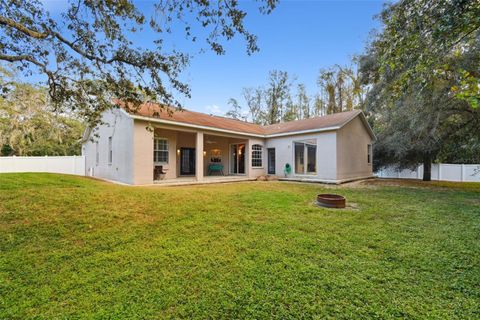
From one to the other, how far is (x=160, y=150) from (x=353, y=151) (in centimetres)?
1079

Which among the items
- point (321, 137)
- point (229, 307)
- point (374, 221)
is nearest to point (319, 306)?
point (229, 307)

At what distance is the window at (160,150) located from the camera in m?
11.7

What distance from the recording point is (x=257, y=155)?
1478 centimetres

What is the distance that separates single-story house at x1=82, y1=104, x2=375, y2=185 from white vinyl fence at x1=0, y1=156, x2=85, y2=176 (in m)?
0.94

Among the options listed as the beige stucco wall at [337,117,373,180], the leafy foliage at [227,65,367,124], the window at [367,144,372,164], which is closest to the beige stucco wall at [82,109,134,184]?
the beige stucco wall at [337,117,373,180]

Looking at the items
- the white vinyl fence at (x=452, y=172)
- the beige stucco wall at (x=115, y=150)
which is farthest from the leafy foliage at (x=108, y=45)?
the white vinyl fence at (x=452, y=172)

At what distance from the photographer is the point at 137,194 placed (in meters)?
6.99

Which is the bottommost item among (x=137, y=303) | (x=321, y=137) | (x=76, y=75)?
(x=137, y=303)

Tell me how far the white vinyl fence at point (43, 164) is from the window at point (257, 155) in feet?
36.7

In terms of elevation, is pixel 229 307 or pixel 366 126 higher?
pixel 366 126

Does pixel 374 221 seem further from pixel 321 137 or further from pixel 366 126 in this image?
pixel 366 126

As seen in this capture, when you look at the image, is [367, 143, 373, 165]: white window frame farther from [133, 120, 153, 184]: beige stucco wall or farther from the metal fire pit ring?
[133, 120, 153, 184]: beige stucco wall

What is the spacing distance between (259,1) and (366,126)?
1243 cm

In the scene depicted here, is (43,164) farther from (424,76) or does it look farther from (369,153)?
(369,153)
